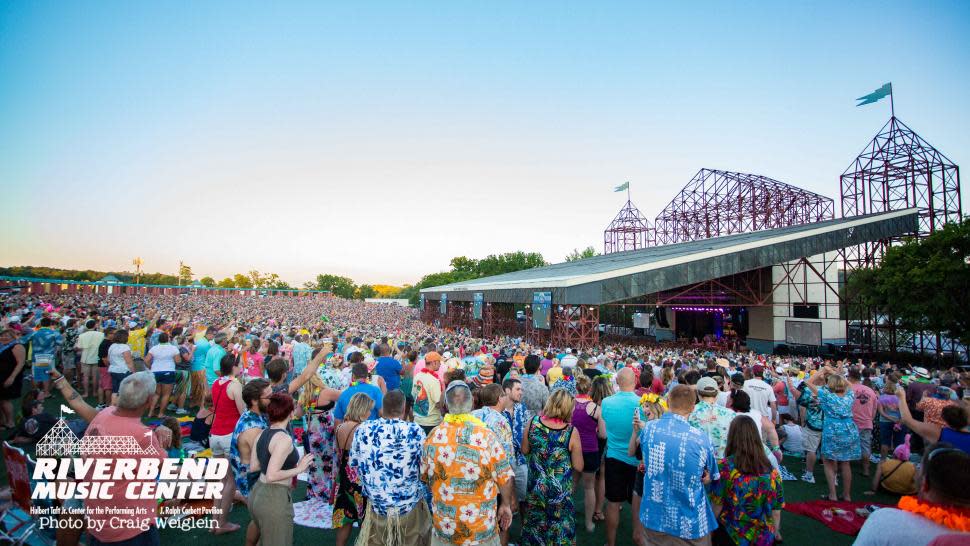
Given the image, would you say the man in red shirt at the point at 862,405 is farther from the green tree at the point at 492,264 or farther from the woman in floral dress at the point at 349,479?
the green tree at the point at 492,264

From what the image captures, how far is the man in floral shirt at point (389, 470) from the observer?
3064 mm

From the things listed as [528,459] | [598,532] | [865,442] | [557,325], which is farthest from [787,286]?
[528,459]

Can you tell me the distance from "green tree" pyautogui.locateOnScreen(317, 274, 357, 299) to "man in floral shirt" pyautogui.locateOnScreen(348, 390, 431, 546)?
4929 inches

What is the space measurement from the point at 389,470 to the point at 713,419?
314 cm

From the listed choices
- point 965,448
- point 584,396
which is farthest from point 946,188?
point 584,396

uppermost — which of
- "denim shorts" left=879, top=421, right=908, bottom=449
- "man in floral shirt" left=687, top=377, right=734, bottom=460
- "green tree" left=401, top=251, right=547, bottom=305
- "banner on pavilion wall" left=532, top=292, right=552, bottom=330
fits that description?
"green tree" left=401, top=251, right=547, bottom=305

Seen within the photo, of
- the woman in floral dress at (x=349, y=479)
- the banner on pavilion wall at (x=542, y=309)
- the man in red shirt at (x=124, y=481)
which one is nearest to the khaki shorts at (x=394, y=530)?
the woman in floral dress at (x=349, y=479)

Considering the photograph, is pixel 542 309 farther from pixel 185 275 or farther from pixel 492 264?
pixel 185 275

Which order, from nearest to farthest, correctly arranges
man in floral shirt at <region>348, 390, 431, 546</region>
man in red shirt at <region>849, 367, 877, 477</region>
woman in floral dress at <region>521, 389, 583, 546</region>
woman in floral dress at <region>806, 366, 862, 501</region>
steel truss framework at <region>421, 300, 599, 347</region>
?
1. man in floral shirt at <region>348, 390, 431, 546</region>
2. woman in floral dress at <region>521, 389, 583, 546</region>
3. woman in floral dress at <region>806, 366, 862, 501</region>
4. man in red shirt at <region>849, 367, 877, 477</region>
5. steel truss framework at <region>421, 300, 599, 347</region>

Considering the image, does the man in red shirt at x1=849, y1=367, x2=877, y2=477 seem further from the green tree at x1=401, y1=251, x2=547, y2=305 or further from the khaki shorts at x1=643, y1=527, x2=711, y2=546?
the green tree at x1=401, y1=251, x2=547, y2=305

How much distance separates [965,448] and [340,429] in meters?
5.68

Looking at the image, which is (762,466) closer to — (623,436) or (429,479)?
(623,436)

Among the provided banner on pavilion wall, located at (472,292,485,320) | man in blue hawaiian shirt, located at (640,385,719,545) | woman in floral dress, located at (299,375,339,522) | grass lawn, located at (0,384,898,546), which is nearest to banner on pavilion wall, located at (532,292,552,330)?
banner on pavilion wall, located at (472,292,485,320)

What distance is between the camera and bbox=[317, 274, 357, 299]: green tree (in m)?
123
